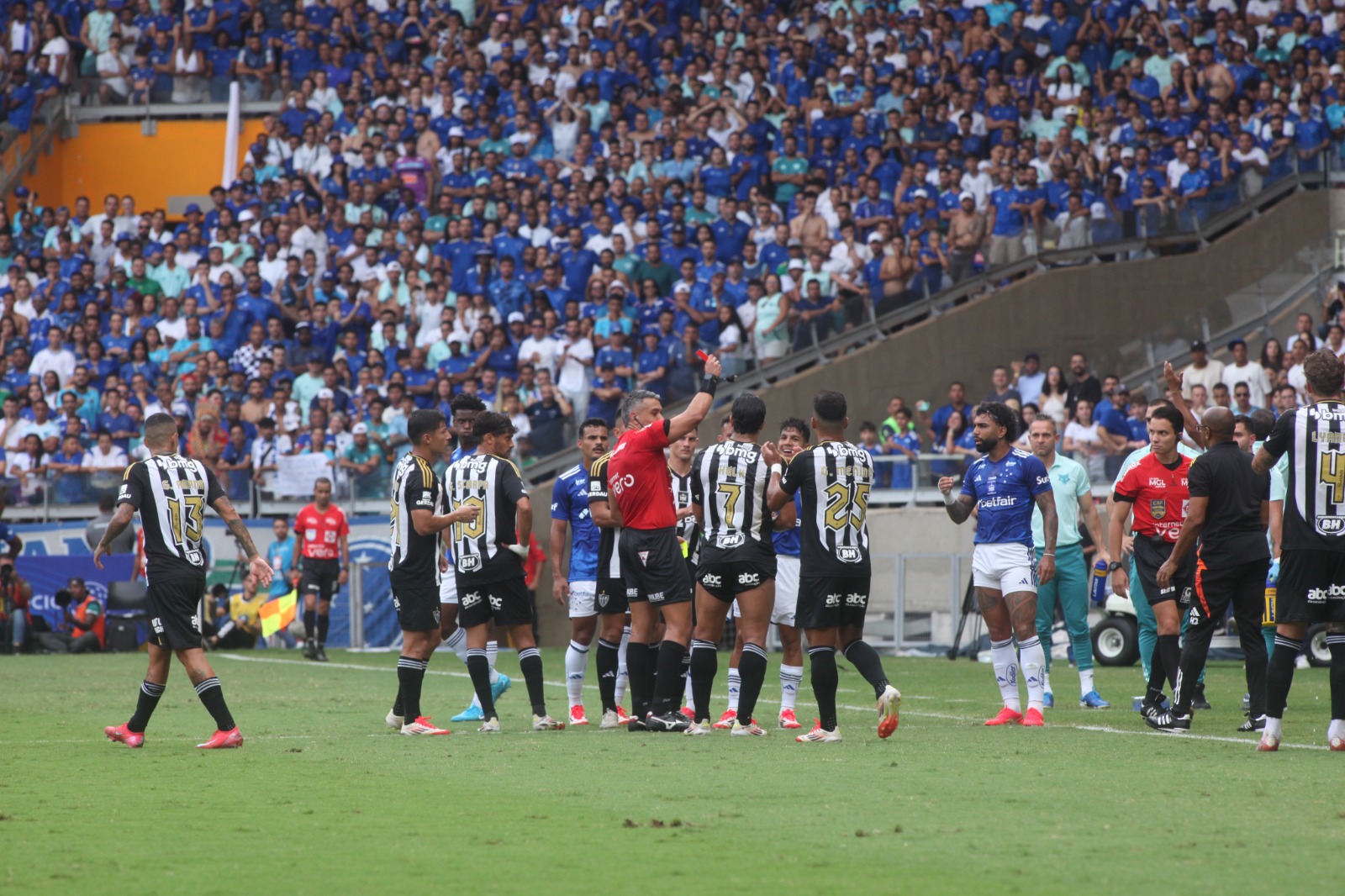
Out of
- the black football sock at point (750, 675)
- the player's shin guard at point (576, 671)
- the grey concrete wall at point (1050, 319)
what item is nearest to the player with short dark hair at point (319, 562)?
the grey concrete wall at point (1050, 319)

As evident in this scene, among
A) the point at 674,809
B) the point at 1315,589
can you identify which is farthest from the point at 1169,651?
the point at 674,809

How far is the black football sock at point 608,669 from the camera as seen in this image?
11750 mm

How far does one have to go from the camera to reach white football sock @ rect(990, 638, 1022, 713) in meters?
11.9

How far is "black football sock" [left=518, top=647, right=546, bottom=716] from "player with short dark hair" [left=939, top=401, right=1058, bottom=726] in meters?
3.12

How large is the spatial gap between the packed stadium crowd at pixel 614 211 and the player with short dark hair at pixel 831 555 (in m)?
10.0

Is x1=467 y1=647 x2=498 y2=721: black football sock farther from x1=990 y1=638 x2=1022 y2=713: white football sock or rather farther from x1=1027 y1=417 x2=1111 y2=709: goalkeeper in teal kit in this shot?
x1=1027 y1=417 x2=1111 y2=709: goalkeeper in teal kit

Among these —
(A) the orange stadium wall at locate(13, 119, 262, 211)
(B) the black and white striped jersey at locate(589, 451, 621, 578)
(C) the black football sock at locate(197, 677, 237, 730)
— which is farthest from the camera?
(A) the orange stadium wall at locate(13, 119, 262, 211)

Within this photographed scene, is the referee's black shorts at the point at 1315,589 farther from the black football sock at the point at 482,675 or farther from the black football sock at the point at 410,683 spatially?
the black football sock at the point at 410,683

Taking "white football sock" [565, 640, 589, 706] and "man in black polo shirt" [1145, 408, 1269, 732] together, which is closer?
"man in black polo shirt" [1145, 408, 1269, 732]

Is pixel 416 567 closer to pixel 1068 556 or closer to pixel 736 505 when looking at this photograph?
pixel 736 505

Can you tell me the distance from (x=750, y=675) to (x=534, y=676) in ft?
5.91

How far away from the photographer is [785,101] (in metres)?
28.2

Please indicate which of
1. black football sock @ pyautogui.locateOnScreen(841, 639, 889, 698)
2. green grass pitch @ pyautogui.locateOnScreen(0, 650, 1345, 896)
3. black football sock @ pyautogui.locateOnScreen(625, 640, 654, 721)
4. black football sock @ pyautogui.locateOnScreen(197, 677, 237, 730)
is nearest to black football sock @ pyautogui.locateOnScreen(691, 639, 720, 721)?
green grass pitch @ pyautogui.locateOnScreen(0, 650, 1345, 896)

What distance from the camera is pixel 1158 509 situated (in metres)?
12.6
